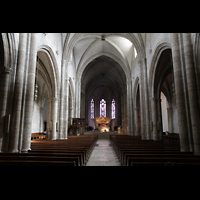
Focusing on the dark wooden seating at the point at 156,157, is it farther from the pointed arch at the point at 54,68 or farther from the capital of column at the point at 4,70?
the pointed arch at the point at 54,68

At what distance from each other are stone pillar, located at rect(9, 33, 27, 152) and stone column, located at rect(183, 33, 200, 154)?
7.06 metres

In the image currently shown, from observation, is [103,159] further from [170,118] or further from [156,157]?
[170,118]

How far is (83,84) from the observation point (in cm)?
2928

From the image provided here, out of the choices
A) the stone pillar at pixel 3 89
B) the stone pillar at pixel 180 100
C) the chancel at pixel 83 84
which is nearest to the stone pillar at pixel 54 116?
the chancel at pixel 83 84

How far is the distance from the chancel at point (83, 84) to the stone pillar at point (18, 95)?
0.12 feet

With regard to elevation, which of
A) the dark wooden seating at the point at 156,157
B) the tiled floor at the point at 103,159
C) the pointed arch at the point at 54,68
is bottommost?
the tiled floor at the point at 103,159

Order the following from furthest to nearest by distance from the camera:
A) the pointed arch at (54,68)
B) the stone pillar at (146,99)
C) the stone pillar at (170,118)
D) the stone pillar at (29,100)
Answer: the stone pillar at (170,118), the stone pillar at (146,99), the pointed arch at (54,68), the stone pillar at (29,100)

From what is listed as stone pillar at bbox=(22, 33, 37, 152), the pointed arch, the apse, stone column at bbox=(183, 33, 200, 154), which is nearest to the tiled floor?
stone pillar at bbox=(22, 33, 37, 152)

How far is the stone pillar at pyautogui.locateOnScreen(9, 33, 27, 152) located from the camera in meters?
6.59

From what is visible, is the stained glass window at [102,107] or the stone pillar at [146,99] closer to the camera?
the stone pillar at [146,99]

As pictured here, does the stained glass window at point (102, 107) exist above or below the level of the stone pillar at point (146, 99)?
above

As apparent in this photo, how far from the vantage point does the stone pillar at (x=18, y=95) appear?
659 cm
